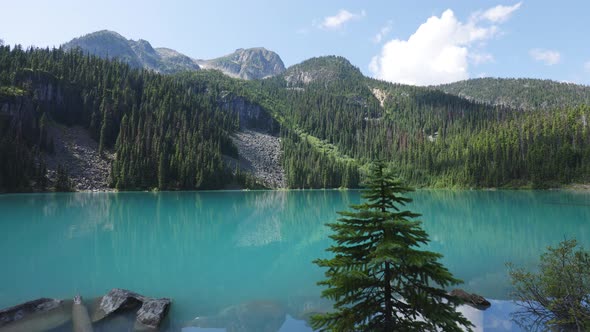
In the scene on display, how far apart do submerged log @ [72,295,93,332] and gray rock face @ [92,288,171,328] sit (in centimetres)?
33

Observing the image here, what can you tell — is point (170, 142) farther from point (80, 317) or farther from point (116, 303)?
point (80, 317)

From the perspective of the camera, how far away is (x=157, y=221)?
40375mm

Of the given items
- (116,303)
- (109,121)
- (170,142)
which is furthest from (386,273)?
(109,121)

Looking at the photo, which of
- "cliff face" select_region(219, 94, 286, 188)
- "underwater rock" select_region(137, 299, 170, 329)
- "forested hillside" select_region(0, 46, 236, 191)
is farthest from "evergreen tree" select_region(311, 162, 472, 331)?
"cliff face" select_region(219, 94, 286, 188)

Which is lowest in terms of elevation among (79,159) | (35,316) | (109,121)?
(35,316)

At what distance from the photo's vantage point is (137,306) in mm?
13453

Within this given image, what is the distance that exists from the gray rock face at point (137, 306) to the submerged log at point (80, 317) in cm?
33

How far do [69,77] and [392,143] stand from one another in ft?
510

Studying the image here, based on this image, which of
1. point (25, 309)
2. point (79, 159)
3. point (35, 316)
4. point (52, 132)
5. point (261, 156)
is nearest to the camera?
point (35, 316)

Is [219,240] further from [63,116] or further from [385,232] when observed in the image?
[63,116]

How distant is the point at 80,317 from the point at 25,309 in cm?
208

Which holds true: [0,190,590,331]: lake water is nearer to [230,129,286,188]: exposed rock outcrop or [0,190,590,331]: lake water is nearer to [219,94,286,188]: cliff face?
[219,94,286,188]: cliff face

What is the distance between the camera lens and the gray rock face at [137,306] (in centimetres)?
1200

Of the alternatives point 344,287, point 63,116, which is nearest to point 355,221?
point 344,287
